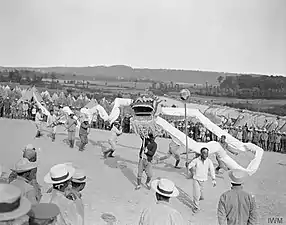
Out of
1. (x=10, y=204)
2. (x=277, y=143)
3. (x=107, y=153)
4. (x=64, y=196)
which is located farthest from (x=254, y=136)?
(x=10, y=204)

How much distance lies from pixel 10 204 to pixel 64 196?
92cm

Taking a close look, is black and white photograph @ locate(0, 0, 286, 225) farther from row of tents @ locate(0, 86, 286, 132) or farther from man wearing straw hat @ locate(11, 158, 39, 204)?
man wearing straw hat @ locate(11, 158, 39, 204)

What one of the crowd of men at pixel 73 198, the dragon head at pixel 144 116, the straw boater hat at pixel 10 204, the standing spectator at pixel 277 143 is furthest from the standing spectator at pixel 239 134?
the straw boater hat at pixel 10 204

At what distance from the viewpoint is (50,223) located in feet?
6.91

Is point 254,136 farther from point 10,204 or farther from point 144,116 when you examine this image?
point 10,204

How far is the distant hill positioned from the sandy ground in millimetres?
3969

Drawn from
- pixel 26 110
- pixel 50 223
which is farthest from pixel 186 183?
pixel 26 110

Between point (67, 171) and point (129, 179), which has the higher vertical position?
point (67, 171)

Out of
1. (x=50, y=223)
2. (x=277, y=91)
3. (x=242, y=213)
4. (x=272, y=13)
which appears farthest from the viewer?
(x=277, y=91)

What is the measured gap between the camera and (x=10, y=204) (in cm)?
178

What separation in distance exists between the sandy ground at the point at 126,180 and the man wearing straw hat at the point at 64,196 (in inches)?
84.6

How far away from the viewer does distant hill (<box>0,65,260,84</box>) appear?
14938 millimetres

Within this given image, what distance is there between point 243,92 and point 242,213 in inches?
505

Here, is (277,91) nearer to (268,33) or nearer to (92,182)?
(268,33)
